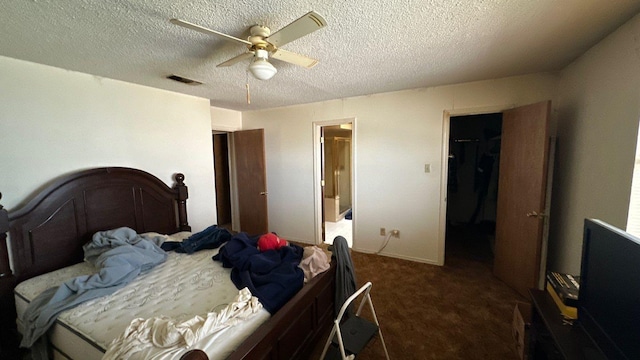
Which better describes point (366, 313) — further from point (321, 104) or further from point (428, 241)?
point (321, 104)

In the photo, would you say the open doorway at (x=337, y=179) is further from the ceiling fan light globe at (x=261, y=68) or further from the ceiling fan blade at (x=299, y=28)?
the ceiling fan blade at (x=299, y=28)

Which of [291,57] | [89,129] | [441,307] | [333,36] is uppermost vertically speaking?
[333,36]

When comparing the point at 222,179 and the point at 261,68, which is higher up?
the point at 261,68

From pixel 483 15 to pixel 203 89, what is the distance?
2.75 metres

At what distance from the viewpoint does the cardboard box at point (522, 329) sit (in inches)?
58.2

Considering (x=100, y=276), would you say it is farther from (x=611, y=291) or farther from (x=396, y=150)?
(x=396, y=150)

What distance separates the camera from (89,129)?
88.9 inches

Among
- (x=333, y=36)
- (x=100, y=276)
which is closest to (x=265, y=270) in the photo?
(x=100, y=276)

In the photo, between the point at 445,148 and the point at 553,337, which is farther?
the point at 445,148

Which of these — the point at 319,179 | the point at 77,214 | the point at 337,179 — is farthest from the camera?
the point at 337,179

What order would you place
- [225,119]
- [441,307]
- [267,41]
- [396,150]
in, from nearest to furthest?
1. [267,41]
2. [441,307]
3. [396,150]
4. [225,119]

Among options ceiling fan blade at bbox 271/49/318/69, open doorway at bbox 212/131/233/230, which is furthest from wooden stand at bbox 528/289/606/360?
open doorway at bbox 212/131/233/230

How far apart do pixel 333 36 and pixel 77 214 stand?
266 centimetres

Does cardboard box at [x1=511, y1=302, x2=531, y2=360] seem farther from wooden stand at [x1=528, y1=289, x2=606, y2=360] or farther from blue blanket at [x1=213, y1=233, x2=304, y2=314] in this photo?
blue blanket at [x1=213, y1=233, x2=304, y2=314]
